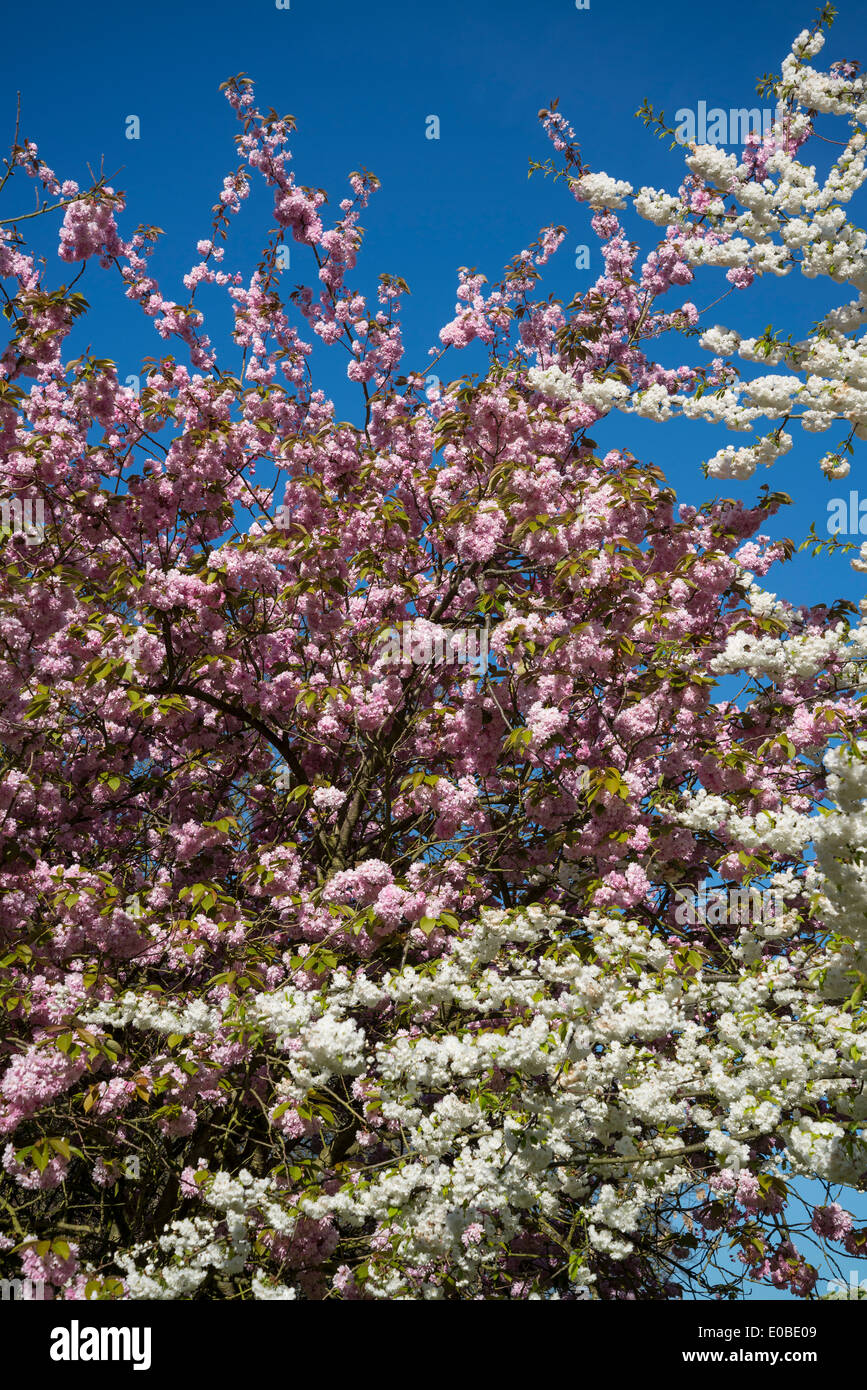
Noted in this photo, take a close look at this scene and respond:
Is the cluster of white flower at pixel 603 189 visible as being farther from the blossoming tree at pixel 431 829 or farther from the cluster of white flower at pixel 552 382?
the cluster of white flower at pixel 552 382

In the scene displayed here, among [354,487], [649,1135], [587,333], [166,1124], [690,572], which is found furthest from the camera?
[587,333]

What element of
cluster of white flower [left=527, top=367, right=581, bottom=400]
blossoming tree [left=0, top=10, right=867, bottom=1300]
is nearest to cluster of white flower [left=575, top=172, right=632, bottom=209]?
blossoming tree [left=0, top=10, right=867, bottom=1300]

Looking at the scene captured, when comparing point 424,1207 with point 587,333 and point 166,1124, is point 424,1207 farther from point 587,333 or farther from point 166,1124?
point 587,333

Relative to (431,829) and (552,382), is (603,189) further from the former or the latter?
(431,829)

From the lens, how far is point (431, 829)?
6.48 meters

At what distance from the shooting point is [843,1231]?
20.1 ft

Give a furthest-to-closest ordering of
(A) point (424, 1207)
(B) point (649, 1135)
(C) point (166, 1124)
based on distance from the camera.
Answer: (C) point (166, 1124), (B) point (649, 1135), (A) point (424, 1207)

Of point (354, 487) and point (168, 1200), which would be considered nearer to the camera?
point (168, 1200)

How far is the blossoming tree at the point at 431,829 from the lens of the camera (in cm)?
386

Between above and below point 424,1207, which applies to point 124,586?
above

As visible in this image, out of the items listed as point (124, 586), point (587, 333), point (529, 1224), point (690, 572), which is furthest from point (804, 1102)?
point (587, 333)

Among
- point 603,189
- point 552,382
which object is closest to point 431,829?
point 552,382

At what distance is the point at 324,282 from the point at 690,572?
4.61m
